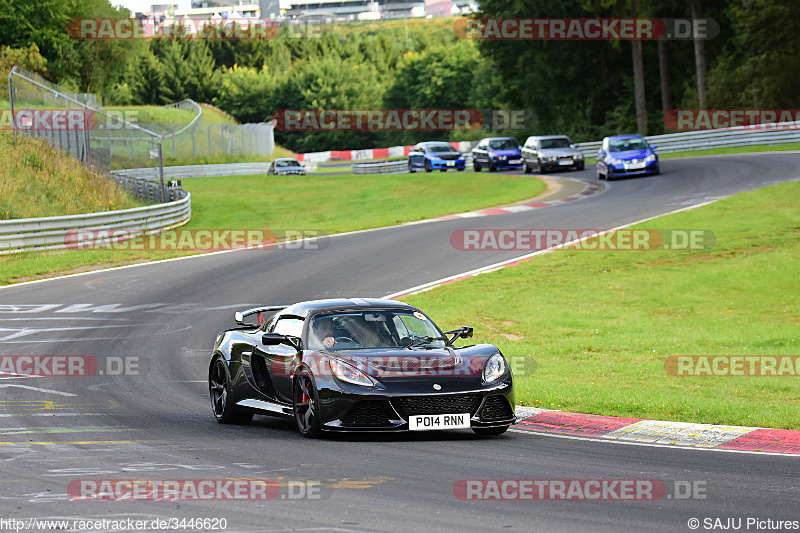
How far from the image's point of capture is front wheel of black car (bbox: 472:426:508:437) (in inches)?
390

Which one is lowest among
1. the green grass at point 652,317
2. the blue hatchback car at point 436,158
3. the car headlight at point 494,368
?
the green grass at point 652,317

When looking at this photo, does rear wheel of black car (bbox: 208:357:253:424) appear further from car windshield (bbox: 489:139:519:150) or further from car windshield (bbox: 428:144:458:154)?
car windshield (bbox: 428:144:458:154)

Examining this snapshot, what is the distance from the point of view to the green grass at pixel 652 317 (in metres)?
11.8

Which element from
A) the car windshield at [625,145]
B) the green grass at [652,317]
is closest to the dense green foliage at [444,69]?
the car windshield at [625,145]

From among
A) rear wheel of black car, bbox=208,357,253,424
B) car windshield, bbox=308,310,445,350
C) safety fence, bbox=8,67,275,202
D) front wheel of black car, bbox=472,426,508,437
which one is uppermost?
safety fence, bbox=8,67,275,202

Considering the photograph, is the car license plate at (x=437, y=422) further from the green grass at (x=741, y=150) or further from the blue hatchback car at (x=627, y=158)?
the green grass at (x=741, y=150)

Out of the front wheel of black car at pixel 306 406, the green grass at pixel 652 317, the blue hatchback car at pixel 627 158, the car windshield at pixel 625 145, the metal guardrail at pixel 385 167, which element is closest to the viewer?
the front wheel of black car at pixel 306 406

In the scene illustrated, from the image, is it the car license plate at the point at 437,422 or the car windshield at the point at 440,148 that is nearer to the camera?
the car license plate at the point at 437,422

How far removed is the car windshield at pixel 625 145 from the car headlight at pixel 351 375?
106ft

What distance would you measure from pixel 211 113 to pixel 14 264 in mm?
71882

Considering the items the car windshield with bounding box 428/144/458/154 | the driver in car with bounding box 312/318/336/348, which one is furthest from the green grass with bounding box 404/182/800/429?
the car windshield with bounding box 428/144/458/154

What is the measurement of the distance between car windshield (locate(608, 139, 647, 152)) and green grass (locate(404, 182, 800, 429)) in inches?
470

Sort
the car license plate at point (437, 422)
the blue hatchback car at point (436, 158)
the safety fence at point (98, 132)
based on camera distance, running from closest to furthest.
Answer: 1. the car license plate at point (437, 422)
2. the safety fence at point (98, 132)
3. the blue hatchback car at point (436, 158)

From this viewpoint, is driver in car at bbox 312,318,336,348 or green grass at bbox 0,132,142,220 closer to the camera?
driver in car at bbox 312,318,336,348
